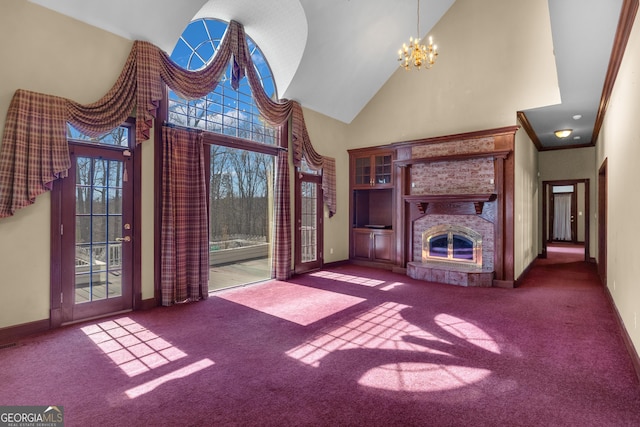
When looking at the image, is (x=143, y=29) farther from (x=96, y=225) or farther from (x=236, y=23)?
(x=96, y=225)

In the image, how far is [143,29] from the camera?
3848mm

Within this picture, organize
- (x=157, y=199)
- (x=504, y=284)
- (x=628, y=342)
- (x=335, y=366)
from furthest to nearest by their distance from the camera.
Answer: (x=504, y=284) → (x=157, y=199) → (x=628, y=342) → (x=335, y=366)

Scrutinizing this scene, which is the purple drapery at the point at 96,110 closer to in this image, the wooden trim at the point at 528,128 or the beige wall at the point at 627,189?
the wooden trim at the point at 528,128

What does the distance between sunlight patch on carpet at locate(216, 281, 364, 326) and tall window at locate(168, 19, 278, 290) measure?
2.55 feet

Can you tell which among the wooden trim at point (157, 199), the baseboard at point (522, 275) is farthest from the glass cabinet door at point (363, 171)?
the wooden trim at point (157, 199)

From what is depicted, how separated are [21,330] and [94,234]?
1.10 metres

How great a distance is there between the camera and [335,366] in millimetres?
2635

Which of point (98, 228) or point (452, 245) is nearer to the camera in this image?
point (98, 228)

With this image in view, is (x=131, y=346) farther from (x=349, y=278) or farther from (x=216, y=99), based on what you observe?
(x=349, y=278)

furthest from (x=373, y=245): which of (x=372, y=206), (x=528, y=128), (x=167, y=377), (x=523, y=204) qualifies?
(x=167, y=377)

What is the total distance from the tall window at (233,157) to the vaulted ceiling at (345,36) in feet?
1.15

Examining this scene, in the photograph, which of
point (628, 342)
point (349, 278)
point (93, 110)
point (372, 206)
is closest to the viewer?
point (628, 342)

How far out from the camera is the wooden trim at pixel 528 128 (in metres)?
5.60

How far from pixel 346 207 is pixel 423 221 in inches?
69.9
